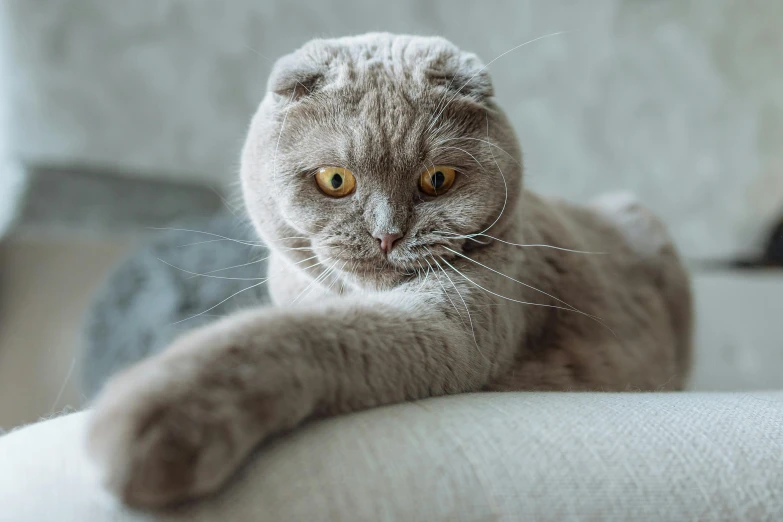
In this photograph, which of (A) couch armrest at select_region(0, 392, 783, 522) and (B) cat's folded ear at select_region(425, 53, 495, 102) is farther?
(B) cat's folded ear at select_region(425, 53, 495, 102)

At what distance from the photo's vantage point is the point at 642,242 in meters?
1.58

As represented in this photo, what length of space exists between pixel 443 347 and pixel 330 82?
451 mm

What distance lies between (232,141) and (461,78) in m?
1.65

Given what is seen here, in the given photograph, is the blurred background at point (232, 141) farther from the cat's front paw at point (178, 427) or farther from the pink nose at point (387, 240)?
the cat's front paw at point (178, 427)

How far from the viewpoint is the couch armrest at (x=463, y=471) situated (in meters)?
0.56

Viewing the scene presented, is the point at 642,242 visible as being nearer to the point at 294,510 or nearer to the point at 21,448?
the point at 294,510

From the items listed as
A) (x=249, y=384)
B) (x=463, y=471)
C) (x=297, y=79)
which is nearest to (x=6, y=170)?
(x=297, y=79)

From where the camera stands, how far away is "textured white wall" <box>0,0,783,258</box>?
2.22 m

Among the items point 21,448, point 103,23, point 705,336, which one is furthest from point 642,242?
point 103,23

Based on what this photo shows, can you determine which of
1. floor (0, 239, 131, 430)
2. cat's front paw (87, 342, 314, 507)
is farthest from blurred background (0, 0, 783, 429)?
cat's front paw (87, 342, 314, 507)

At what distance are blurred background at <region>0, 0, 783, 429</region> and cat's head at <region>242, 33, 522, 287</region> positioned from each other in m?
0.67

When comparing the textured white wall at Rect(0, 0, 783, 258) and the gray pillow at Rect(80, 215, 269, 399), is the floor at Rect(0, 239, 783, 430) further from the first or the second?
the textured white wall at Rect(0, 0, 783, 258)

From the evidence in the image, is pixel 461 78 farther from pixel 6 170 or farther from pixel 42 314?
pixel 6 170

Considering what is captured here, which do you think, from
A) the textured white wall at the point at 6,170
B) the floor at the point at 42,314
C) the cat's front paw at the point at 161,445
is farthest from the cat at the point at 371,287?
the textured white wall at the point at 6,170
